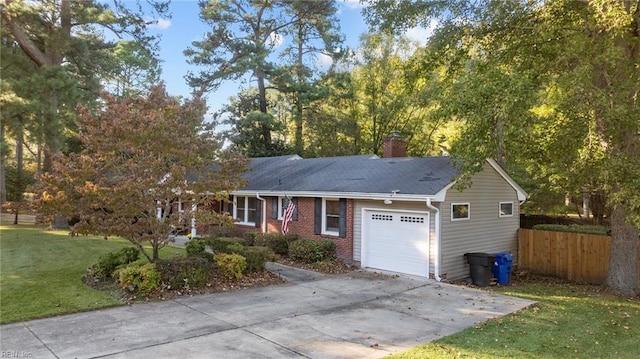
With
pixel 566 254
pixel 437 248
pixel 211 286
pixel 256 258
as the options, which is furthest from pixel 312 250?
pixel 566 254

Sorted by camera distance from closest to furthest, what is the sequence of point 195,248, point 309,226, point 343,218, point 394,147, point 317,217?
point 195,248
point 343,218
point 317,217
point 309,226
point 394,147

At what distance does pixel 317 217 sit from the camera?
15.1 m

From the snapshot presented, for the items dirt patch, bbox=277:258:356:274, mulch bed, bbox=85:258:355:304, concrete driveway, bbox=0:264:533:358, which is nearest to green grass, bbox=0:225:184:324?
mulch bed, bbox=85:258:355:304

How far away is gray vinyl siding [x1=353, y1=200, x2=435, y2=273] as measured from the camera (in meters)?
12.1

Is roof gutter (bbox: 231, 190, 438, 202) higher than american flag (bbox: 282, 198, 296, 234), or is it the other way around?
roof gutter (bbox: 231, 190, 438, 202)

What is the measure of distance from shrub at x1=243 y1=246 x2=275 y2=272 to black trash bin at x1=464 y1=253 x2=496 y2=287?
6016 mm

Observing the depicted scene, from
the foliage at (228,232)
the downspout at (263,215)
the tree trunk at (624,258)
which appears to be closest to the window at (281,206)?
the downspout at (263,215)

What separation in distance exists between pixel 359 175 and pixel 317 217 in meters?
2.16

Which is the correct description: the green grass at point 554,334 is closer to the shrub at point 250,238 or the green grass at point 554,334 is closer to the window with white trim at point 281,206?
the window with white trim at point 281,206

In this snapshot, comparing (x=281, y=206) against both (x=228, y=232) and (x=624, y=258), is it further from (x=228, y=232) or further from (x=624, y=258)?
(x=624, y=258)

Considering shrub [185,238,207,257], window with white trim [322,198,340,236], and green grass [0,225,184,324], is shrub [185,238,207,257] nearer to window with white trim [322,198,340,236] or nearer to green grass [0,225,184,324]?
green grass [0,225,184,324]

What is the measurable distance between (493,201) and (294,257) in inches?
277

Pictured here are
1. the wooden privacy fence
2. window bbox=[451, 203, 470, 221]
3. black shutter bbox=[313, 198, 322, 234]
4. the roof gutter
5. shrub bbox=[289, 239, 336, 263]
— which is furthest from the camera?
black shutter bbox=[313, 198, 322, 234]

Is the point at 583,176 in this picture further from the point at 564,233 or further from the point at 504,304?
the point at 504,304
